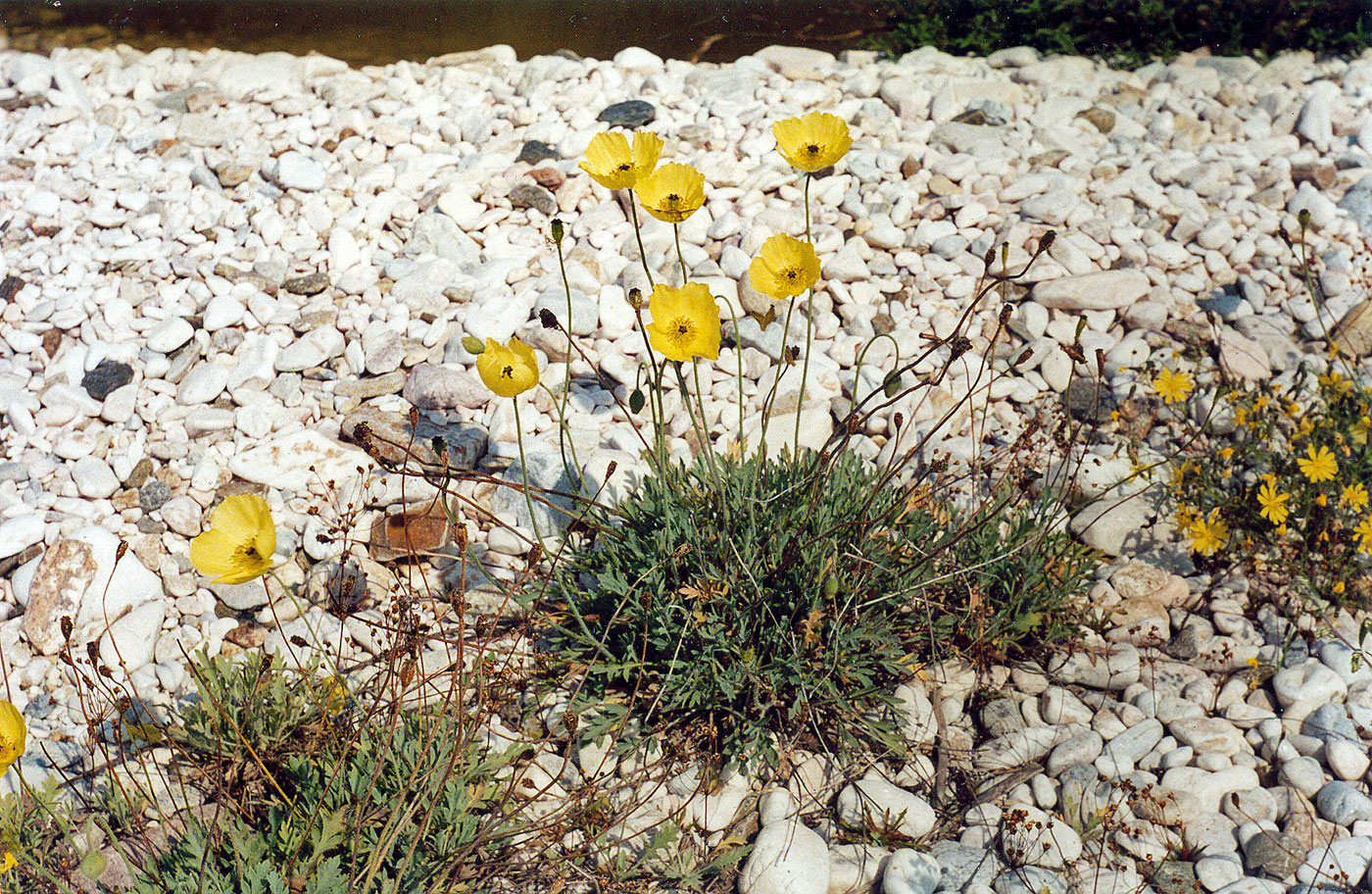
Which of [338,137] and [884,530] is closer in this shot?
[884,530]

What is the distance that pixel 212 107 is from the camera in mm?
4395

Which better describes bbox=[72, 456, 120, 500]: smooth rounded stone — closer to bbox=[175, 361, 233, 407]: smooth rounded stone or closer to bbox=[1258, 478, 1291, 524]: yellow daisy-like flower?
bbox=[175, 361, 233, 407]: smooth rounded stone

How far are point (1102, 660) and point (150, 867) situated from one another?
225 cm

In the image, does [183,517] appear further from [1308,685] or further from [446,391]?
[1308,685]

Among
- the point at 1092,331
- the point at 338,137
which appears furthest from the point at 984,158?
the point at 338,137

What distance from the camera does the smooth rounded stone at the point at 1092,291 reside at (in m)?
3.42

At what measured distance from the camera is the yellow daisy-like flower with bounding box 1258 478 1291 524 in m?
2.60

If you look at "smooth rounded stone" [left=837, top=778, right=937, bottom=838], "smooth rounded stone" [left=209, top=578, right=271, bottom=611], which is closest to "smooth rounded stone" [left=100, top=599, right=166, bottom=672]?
"smooth rounded stone" [left=209, top=578, right=271, bottom=611]

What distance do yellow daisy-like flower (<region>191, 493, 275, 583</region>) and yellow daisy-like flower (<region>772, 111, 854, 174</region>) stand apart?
1.38 metres

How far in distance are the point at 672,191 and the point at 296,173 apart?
2303 mm

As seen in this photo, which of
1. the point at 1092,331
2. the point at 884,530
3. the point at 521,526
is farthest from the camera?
the point at 1092,331

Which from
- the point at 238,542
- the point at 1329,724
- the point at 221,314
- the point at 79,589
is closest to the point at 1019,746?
the point at 1329,724

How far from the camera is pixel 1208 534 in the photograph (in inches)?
102

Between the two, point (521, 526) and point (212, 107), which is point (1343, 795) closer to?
point (521, 526)
